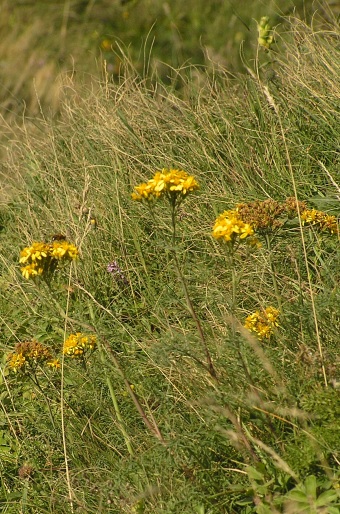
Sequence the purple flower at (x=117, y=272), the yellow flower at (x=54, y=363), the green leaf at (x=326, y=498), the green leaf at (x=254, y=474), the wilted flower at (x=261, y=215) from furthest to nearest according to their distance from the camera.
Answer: the purple flower at (x=117, y=272) → the yellow flower at (x=54, y=363) → the wilted flower at (x=261, y=215) → the green leaf at (x=254, y=474) → the green leaf at (x=326, y=498)

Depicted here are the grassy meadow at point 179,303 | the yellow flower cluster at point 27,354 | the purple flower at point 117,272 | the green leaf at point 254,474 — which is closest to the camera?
the green leaf at point 254,474

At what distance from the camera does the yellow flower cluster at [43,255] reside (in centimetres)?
230

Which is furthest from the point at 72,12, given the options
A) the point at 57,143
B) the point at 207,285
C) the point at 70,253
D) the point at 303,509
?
the point at 303,509

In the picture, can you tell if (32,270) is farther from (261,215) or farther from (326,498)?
(326,498)

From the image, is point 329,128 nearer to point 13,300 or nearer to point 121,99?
point 121,99

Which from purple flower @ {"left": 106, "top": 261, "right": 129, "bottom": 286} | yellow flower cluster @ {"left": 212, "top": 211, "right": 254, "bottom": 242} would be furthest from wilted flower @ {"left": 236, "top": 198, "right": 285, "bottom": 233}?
purple flower @ {"left": 106, "top": 261, "right": 129, "bottom": 286}

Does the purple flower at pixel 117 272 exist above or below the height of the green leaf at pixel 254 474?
below

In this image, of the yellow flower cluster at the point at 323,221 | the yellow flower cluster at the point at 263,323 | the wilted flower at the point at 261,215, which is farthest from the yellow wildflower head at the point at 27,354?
the yellow flower cluster at the point at 323,221

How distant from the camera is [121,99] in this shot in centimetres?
470

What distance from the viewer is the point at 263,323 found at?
2.52 metres

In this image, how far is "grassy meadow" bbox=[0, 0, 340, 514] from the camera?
2283 mm

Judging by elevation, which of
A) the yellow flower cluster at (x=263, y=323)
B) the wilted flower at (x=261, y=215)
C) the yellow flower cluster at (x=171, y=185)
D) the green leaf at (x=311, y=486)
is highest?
the yellow flower cluster at (x=171, y=185)

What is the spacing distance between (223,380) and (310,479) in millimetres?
500

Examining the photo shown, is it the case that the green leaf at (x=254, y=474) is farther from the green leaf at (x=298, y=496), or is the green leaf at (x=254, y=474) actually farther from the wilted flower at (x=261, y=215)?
the wilted flower at (x=261, y=215)
